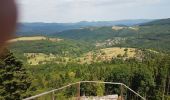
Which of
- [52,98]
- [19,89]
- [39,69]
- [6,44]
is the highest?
[6,44]

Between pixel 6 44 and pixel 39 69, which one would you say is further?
pixel 39 69

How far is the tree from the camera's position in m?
30.5

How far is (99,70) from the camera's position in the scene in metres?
127

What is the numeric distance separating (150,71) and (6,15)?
371 feet

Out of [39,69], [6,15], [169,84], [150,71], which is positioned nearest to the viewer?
[6,15]

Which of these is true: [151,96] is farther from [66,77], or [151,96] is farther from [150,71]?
[66,77]

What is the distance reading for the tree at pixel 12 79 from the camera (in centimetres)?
3049

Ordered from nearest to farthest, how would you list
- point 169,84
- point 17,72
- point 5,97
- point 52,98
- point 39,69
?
point 52,98 < point 5,97 < point 17,72 < point 169,84 < point 39,69

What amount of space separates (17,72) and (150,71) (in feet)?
274

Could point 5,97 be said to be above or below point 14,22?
below

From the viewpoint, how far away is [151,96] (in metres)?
105

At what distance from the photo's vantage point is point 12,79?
3152 cm

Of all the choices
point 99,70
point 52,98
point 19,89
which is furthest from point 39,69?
point 52,98

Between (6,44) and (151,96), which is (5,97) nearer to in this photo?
(6,44)
